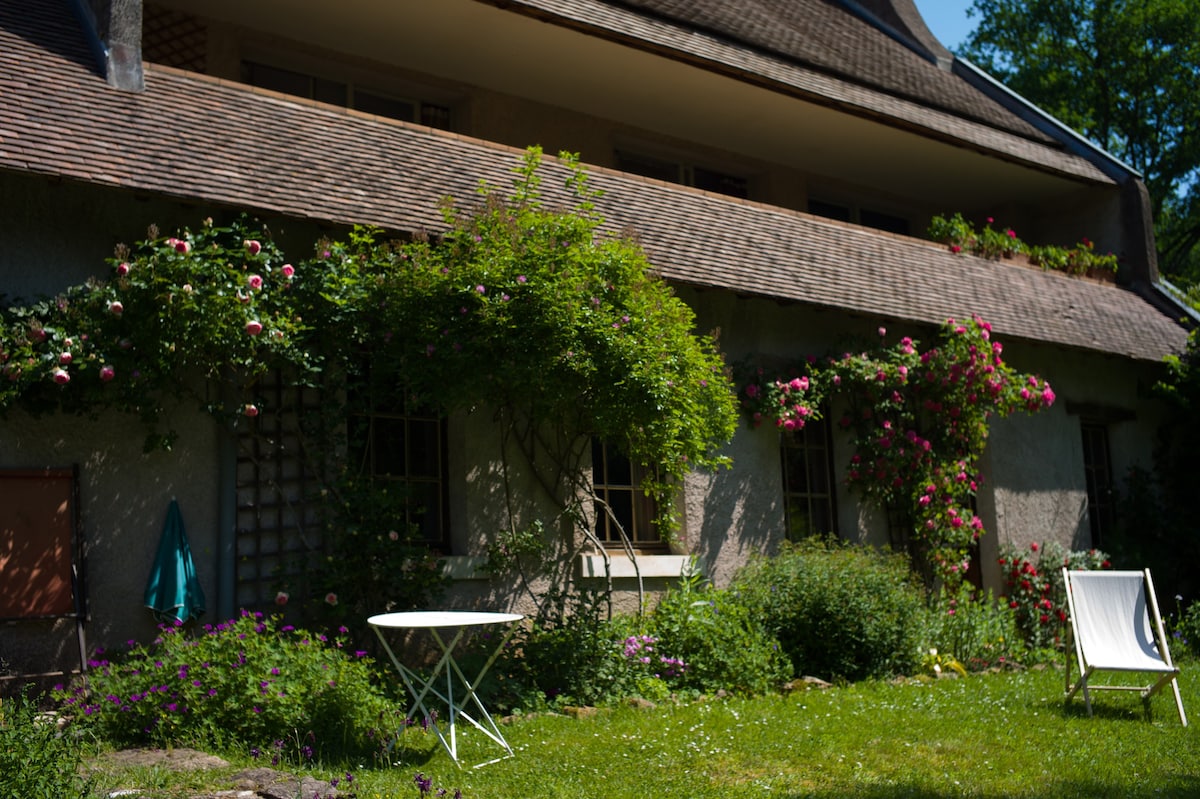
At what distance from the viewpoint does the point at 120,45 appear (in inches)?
350

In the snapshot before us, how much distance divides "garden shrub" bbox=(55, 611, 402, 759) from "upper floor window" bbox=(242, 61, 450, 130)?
6.05m

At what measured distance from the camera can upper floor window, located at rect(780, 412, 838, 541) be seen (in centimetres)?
Result: 1220

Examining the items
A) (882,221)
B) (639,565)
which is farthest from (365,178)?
(882,221)

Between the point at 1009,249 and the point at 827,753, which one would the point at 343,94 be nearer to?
the point at 1009,249

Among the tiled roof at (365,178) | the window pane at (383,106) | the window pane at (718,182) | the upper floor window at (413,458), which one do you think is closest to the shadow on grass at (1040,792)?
the upper floor window at (413,458)

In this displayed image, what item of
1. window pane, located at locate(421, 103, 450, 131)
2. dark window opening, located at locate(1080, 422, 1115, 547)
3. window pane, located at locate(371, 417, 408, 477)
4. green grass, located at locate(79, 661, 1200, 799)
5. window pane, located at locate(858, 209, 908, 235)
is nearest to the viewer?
green grass, located at locate(79, 661, 1200, 799)

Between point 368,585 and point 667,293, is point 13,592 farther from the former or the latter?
point 667,293

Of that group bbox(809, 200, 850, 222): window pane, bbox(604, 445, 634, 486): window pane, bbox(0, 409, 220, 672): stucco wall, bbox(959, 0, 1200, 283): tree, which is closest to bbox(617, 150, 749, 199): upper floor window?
bbox(809, 200, 850, 222): window pane

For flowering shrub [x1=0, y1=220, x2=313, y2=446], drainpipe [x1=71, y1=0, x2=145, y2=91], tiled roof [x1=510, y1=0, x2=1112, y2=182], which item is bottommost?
flowering shrub [x1=0, y1=220, x2=313, y2=446]

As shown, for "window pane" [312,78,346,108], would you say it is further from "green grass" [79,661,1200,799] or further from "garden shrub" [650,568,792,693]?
"green grass" [79,661,1200,799]

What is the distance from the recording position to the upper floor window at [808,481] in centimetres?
1220

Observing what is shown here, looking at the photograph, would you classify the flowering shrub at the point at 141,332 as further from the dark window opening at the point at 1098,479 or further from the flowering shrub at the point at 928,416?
the dark window opening at the point at 1098,479

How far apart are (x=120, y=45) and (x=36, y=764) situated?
5.85m

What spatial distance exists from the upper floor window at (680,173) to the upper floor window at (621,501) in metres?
4.20
